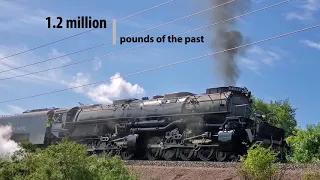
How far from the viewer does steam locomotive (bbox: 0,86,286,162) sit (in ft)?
61.3

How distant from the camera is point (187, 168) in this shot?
15625 millimetres

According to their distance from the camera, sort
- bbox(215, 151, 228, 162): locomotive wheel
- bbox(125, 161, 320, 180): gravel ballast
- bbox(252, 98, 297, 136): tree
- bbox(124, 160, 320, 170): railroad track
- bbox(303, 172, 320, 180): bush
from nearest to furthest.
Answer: bbox(303, 172, 320, 180): bush < bbox(125, 161, 320, 180): gravel ballast < bbox(124, 160, 320, 170): railroad track < bbox(215, 151, 228, 162): locomotive wheel < bbox(252, 98, 297, 136): tree

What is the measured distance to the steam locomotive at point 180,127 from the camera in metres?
18.7

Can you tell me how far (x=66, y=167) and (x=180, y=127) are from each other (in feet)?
38.3

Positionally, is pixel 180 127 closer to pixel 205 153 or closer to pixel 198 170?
pixel 205 153

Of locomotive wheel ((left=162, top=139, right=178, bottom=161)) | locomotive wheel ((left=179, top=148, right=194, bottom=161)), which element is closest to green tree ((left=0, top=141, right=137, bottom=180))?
locomotive wheel ((left=179, top=148, right=194, bottom=161))

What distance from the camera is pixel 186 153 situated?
19.8m

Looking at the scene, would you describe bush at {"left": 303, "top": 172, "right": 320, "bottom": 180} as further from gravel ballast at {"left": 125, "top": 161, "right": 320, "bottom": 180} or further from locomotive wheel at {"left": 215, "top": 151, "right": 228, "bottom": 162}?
locomotive wheel at {"left": 215, "top": 151, "right": 228, "bottom": 162}

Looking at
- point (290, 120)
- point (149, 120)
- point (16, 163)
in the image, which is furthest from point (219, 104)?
point (290, 120)

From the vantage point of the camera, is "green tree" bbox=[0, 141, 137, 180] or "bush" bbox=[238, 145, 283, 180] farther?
"bush" bbox=[238, 145, 283, 180]

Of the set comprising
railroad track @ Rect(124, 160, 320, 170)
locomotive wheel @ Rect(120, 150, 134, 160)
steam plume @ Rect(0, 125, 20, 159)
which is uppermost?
steam plume @ Rect(0, 125, 20, 159)

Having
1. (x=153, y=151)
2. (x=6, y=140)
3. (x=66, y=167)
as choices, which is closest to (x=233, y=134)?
(x=153, y=151)

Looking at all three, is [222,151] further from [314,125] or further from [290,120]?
[290,120]

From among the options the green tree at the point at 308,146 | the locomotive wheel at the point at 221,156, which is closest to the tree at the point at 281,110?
the green tree at the point at 308,146
